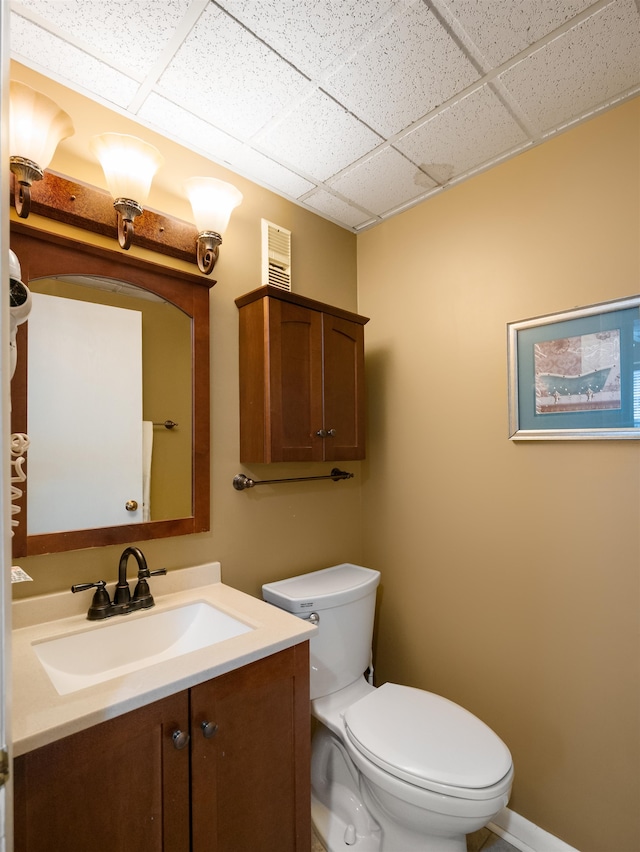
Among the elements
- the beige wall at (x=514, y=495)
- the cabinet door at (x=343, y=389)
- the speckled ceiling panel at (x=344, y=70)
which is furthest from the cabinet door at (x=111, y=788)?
the speckled ceiling panel at (x=344, y=70)

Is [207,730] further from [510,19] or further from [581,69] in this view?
[581,69]

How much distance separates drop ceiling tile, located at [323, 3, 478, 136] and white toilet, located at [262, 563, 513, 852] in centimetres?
169

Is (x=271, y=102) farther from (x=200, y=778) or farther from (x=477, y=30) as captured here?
(x=200, y=778)

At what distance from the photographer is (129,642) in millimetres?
1297

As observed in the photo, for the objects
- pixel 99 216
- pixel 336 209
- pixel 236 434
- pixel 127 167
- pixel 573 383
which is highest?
pixel 336 209

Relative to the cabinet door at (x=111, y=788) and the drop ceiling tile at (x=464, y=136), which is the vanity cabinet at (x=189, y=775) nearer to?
the cabinet door at (x=111, y=788)

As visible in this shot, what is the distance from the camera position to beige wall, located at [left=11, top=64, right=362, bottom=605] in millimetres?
1364

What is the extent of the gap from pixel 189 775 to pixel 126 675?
0.88 ft

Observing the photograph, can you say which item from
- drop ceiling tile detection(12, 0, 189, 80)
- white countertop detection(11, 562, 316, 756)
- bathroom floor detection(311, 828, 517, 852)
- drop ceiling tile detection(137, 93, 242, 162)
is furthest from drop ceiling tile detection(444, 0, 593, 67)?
bathroom floor detection(311, 828, 517, 852)

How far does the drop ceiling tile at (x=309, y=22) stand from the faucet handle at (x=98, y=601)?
1.58 meters

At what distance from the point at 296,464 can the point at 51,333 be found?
1.03m

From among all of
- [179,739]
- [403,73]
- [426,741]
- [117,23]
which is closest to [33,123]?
[117,23]

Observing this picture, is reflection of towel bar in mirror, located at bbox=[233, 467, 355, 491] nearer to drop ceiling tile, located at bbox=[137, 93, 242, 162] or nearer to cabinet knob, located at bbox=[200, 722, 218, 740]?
cabinet knob, located at bbox=[200, 722, 218, 740]

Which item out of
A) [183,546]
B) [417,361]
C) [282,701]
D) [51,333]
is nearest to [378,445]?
[417,361]
